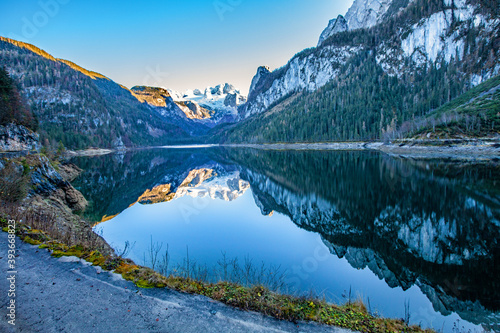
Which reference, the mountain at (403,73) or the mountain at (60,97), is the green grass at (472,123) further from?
the mountain at (60,97)

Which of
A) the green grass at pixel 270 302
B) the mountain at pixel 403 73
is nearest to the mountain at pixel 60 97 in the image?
the mountain at pixel 403 73

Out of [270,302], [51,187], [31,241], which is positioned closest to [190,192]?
[51,187]

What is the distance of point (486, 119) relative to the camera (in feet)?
195

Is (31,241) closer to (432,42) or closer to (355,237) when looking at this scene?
(355,237)

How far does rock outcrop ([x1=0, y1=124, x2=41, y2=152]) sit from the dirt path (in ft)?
132

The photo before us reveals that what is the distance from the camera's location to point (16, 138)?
40.0 meters

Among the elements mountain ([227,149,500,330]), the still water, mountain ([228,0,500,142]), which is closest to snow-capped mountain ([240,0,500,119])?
mountain ([228,0,500,142])

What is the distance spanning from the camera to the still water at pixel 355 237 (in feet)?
28.6

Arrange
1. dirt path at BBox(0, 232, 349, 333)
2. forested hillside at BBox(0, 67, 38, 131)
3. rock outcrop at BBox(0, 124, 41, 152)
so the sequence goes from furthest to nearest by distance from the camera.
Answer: forested hillside at BBox(0, 67, 38, 131) → rock outcrop at BBox(0, 124, 41, 152) → dirt path at BBox(0, 232, 349, 333)

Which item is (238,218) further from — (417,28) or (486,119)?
(417,28)

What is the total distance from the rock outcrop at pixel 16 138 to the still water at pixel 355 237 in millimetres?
18840

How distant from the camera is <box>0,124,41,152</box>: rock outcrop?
35.2m

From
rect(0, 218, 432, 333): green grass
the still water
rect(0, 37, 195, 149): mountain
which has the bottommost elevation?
the still water

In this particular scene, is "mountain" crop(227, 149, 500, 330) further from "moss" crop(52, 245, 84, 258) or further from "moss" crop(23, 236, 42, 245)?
"moss" crop(23, 236, 42, 245)
